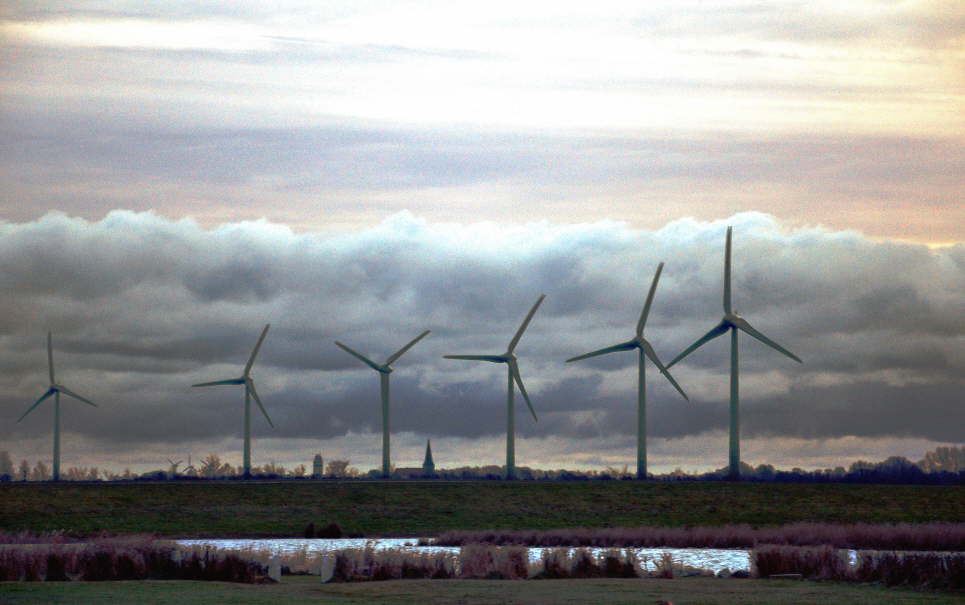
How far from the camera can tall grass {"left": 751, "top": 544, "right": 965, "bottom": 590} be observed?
55.4 meters

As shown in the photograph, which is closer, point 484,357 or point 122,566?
point 122,566

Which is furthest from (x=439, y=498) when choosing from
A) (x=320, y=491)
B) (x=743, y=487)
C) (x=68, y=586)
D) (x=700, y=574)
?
(x=68, y=586)

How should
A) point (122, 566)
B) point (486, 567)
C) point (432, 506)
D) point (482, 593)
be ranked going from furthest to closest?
1. point (432, 506)
2. point (486, 567)
3. point (122, 566)
4. point (482, 593)

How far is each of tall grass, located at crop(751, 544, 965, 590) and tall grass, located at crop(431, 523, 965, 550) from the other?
2826cm

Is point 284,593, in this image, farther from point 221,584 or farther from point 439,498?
point 439,498

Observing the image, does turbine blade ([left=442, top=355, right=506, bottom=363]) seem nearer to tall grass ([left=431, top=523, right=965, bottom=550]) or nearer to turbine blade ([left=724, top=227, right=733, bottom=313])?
turbine blade ([left=724, top=227, right=733, bottom=313])

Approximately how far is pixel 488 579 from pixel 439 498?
73.5 meters

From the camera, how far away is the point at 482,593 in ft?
174

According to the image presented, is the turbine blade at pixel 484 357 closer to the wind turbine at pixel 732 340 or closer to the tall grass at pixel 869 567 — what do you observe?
the wind turbine at pixel 732 340

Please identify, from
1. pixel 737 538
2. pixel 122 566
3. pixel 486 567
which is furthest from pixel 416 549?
pixel 122 566

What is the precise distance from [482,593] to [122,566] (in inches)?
631

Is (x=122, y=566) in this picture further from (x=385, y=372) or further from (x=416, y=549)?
(x=385, y=372)

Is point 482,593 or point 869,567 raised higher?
point 869,567

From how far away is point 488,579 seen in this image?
60.4 metres
